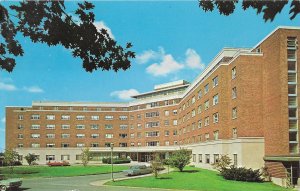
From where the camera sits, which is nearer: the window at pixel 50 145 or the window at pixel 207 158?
the window at pixel 207 158

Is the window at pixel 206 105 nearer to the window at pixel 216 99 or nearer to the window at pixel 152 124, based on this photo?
the window at pixel 216 99

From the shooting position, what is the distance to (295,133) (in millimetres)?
36938

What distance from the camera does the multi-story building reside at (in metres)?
36.9

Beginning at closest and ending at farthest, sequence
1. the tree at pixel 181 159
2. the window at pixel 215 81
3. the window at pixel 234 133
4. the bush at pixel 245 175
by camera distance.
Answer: the bush at pixel 245 175
the window at pixel 234 133
the tree at pixel 181 159
the window at pixel 215 81

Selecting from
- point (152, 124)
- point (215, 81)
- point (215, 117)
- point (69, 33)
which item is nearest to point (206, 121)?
point (215, 117)

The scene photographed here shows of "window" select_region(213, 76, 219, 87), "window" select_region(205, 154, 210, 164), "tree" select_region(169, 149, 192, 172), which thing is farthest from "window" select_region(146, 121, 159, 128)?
"tree" select_region(169, 149, 192, 172)

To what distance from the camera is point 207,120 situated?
183 feet

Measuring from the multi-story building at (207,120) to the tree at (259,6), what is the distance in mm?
27678

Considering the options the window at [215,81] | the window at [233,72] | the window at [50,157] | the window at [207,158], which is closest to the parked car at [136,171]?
the window at [207,158]

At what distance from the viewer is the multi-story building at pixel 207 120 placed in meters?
36.9

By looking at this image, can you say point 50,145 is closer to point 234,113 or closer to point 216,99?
point 216,99

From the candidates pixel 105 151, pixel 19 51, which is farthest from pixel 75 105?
pixel 19 51

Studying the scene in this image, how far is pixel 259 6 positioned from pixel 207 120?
5002 centimetres

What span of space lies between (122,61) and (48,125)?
296ft
